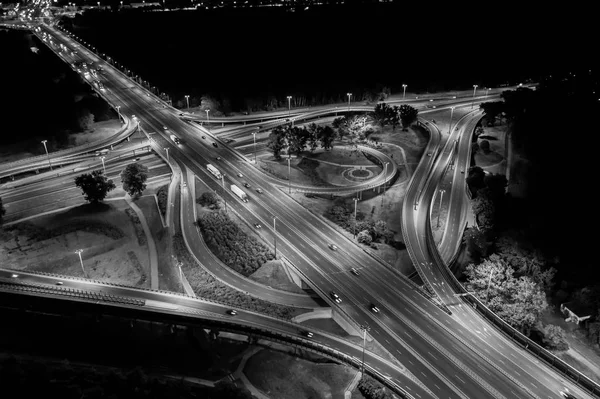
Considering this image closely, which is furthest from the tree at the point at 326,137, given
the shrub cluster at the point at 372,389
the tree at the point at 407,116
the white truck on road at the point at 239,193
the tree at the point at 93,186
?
the shrub cluster at the point at 372,389

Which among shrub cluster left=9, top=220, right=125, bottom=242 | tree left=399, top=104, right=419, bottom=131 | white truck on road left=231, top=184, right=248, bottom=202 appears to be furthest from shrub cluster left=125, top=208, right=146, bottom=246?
tree left=399, top=104, right=419, bottom=131

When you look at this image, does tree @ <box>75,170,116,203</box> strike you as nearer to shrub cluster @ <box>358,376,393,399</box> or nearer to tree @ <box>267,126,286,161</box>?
tree @ <box>267,126,286,161</box>

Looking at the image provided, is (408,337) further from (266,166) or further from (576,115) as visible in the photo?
(576,115)

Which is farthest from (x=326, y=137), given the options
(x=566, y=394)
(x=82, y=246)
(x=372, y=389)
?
→ (x=566, y=394)

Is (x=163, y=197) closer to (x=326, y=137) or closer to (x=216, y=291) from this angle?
(x=216, y=291)

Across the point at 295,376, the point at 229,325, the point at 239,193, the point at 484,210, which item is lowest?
the point at 295,376

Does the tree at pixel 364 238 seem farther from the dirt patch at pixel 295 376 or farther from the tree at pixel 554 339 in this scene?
the tree at pixel 554 339

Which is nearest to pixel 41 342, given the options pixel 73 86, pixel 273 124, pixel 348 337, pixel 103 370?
pixel 103 370
